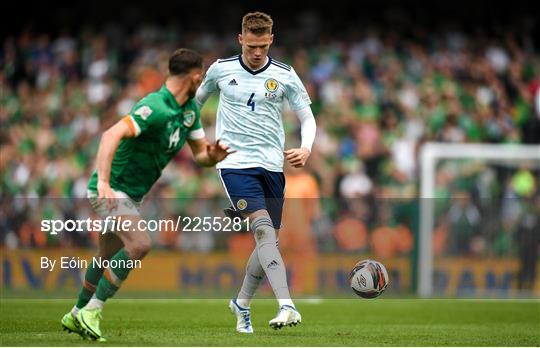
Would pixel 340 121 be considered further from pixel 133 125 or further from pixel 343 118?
pixel 133 125

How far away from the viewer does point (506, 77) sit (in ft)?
81.7

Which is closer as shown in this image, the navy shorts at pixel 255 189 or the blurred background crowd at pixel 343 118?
the navy shorts at pixel 255 189

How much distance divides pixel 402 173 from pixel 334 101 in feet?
9.62

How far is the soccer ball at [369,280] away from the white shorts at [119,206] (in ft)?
7.84

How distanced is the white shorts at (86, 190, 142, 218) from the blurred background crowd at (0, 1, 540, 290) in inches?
300

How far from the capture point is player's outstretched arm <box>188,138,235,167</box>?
10.1 m

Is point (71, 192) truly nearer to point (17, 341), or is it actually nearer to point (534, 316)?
point (534, 316)

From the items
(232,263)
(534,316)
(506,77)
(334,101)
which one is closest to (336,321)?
(534,316)

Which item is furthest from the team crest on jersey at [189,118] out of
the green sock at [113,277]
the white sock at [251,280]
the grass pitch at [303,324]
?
the grass pitch at [303,324]

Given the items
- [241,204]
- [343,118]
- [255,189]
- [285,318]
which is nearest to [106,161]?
[241,204]

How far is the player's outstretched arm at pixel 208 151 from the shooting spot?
10102 millimetres

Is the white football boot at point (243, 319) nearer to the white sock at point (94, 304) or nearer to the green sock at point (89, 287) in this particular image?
the green sock at point (89, 287)

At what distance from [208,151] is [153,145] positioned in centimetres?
47

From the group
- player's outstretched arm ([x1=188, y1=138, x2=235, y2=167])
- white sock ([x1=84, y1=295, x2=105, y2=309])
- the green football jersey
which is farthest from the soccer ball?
white sock ([x1=84, y1=295, x2=105, y2=309])
